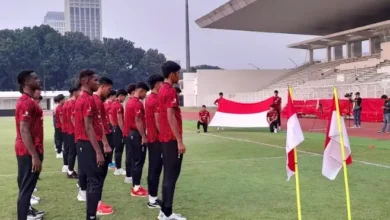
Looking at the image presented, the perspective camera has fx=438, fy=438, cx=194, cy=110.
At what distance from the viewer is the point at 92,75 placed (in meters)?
5.18

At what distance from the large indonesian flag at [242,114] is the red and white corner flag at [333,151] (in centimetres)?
1358

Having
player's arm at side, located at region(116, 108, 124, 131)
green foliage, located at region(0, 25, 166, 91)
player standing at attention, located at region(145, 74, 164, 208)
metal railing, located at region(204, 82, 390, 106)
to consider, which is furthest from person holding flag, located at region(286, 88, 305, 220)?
green foliage, located at region(0, 25, 166, 91)

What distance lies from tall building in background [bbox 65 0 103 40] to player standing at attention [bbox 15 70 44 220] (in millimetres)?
150487

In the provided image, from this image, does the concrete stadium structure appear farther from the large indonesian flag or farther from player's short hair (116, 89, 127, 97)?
player's short hair (116, 89, 127, 97)

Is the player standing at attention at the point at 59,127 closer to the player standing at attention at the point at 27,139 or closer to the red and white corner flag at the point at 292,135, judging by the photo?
the player standing at attention at the point at 27,139

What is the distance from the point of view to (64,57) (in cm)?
7944

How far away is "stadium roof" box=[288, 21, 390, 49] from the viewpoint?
36112 mm

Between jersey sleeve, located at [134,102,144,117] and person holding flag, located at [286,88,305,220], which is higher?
jersey sleeve, located at [134,102,144,117]

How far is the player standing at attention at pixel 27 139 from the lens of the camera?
4.82m

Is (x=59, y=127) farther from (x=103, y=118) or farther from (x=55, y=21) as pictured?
(x=55, y=21)

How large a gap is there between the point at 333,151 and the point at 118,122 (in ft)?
15.2

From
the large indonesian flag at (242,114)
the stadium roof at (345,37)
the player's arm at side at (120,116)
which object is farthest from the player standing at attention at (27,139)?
the stadium roof at (345,37)

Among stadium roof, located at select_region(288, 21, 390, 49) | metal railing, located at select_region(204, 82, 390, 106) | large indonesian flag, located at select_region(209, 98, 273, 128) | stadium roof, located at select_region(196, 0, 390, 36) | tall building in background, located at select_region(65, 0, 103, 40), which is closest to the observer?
large indonesian flag, located at select_region(209, 98, 273, 128)

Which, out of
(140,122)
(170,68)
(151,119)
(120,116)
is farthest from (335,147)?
(120,116)
